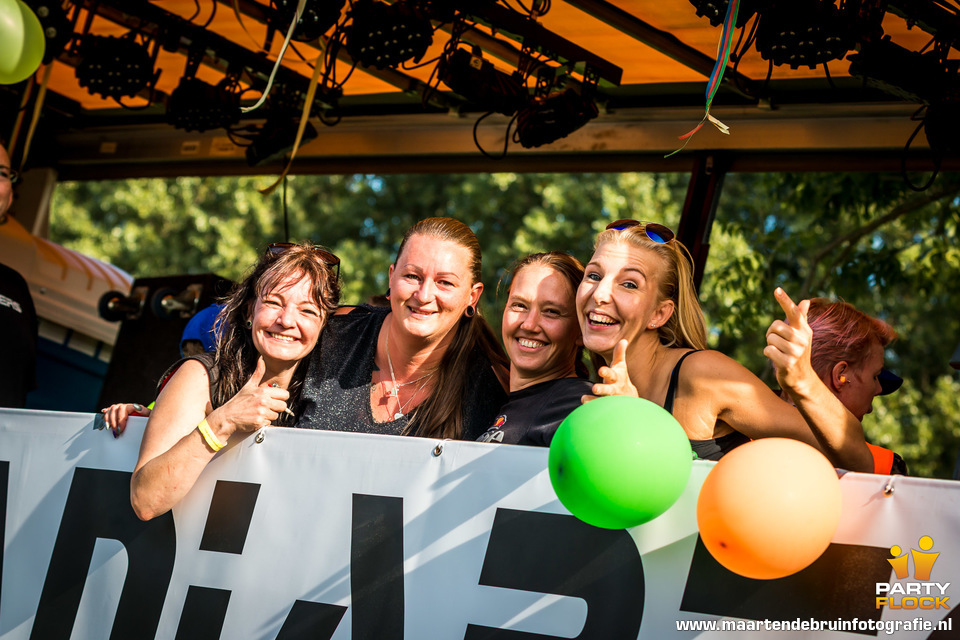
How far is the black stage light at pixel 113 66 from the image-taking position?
437cm

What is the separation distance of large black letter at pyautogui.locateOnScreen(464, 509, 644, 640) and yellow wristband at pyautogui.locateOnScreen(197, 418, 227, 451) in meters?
0.75

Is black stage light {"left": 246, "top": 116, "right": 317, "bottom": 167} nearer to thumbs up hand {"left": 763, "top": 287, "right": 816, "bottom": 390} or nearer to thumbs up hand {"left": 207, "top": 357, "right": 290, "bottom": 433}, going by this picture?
thumbs up hand {"left": 207, "top": 357, "right": 290, "bottom": 433}

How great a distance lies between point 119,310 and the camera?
5172mm

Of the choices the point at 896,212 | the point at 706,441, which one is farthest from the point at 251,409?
the point at 896,212

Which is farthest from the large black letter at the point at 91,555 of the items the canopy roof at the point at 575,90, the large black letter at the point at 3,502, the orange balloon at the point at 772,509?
the canopy roof at the point at 575,90

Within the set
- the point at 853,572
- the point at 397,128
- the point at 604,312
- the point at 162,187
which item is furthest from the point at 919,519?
the point at 162,187

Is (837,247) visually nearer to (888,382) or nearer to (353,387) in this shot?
(888,382)

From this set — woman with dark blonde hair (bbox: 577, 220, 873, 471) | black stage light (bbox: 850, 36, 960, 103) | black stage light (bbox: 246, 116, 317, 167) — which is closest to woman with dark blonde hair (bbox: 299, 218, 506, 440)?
woman with dark blonde hair (bbox: 577, 220, 873, 471)

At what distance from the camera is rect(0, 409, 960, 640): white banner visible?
1838 millimetres

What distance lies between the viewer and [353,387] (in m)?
2.74

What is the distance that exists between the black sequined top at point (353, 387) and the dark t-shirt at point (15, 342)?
4.92 ft

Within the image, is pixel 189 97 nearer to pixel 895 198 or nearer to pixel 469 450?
pixel 469 450

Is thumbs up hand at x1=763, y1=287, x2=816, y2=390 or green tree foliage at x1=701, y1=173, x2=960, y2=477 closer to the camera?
thumbs up hand at x1=763, y1=287, x2=816, y2=390

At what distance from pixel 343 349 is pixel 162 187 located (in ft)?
40.5
